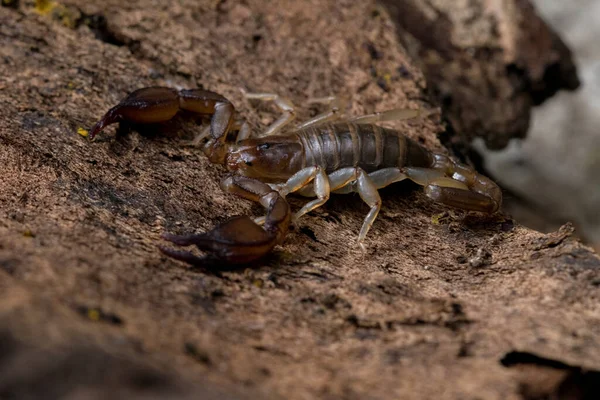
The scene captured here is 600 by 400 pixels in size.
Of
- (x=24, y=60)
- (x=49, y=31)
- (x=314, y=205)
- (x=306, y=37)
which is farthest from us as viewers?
(x=306, y=37)

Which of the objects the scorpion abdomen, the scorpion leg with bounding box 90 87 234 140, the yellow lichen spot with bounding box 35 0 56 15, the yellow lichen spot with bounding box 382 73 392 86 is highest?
the yellow lichen spot with bounding box 382 73 392 86

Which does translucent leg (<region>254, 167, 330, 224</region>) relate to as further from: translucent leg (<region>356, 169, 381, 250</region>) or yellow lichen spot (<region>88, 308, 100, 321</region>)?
yellow lichen spot (<region>88, 308, 100, 321</region>)

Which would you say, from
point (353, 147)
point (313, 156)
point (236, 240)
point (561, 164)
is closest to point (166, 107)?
point (313, 156)

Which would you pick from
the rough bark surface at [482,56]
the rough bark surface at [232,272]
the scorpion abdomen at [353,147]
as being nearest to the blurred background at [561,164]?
the rough bark surface at [482,56]

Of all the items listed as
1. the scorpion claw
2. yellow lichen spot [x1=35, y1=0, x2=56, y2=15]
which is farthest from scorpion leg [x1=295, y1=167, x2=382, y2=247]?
yellow lichen spot [x1=35, y1=0, x2=56, y2=15]

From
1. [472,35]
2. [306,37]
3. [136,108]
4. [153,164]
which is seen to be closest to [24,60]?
[136,108]

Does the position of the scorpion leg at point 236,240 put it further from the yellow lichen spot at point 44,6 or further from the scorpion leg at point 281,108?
the yellow lichen spot at point 44,6

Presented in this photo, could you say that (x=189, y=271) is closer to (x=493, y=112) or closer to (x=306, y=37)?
(x=306, y=37)
